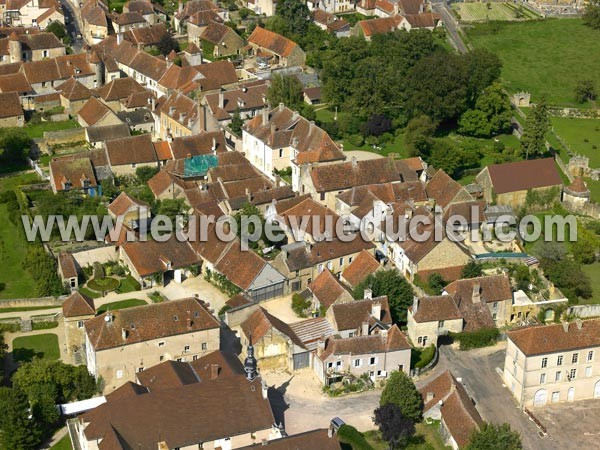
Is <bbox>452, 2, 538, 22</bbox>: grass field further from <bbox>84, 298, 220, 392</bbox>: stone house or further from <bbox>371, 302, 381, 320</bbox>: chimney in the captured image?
<bbox>84, 298, 220, 392</bbox>: stone house

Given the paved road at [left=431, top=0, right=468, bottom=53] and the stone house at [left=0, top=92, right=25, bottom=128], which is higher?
the stone house at [left=0, top=92, right=25, bottom=128]

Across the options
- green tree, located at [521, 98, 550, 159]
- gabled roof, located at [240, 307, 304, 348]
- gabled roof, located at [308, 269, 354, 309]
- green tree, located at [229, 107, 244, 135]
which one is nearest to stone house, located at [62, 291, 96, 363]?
gabled roof, located at [240, 307, 304, 348]

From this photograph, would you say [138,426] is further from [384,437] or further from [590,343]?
[590,343]

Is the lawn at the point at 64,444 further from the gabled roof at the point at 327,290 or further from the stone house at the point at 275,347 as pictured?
the gabled roof at the point at 327,290

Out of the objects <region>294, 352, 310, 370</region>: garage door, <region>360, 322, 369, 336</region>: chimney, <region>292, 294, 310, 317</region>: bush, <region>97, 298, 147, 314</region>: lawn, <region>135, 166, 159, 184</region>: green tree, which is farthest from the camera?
<region>135, 166, 159, 184</region>: green tree

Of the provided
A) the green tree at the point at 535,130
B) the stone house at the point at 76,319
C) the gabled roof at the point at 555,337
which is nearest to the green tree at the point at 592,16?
the green tree at the point at 535,130

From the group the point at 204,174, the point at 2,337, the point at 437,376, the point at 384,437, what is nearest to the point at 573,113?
the point at 204,174

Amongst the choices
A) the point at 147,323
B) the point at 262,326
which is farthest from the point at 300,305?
the point at 147,323
